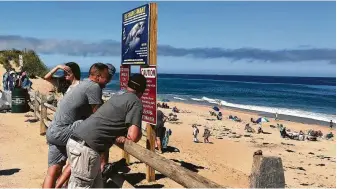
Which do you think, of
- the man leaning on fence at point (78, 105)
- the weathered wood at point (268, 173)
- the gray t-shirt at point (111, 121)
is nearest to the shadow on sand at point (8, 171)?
the man leaning on fence at point (78, 105)

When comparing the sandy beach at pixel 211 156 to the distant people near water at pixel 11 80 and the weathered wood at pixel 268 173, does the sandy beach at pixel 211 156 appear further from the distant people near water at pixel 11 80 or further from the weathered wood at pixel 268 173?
the distant people near water at pixel 11 80

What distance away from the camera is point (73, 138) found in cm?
404

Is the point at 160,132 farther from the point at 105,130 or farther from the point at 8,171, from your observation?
the point at 105,130

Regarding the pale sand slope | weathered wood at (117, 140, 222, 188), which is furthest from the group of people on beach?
the pale sand slope

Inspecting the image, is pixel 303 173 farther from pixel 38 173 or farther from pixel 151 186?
pixel 38 173

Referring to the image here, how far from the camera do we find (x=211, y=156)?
1419cm

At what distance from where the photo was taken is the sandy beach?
7602 mm

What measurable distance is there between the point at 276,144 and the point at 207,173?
11737 mm

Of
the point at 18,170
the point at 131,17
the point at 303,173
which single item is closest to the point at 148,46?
the point at 131,17

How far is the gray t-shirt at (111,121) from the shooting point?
12.3 feet

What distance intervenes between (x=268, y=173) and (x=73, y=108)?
2588 millimetres

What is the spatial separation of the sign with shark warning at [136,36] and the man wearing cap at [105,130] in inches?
118

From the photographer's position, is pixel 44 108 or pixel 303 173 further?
pixel 303 173

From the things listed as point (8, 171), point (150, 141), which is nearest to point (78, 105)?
point (150, 141)
